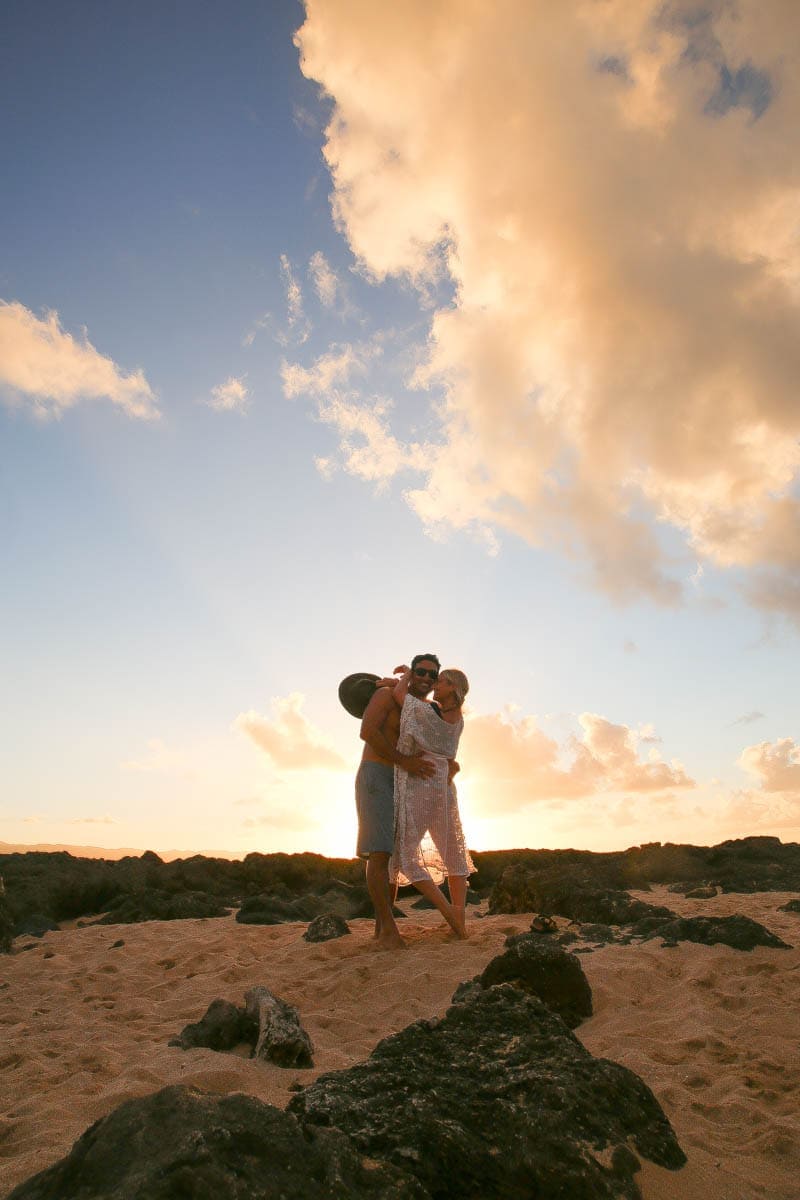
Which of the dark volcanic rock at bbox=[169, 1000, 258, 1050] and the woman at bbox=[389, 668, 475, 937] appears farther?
the woman at bbox=[389, 668, 475, 937]

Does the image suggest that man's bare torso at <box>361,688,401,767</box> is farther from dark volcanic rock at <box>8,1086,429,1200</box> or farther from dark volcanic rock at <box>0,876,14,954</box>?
dark volcanic rock at <box>8,1086,429,1200</box>

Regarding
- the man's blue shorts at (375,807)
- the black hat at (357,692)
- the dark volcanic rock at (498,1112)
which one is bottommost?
the dark volcanic rock at (498,1112)

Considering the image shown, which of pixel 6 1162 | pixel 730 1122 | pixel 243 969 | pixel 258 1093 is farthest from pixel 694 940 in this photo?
pixel 6 1162

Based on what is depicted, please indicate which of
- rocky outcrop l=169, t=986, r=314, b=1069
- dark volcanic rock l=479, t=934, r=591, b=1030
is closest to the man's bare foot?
dark volcanic rock l=479, t=934, r=591, b=1030

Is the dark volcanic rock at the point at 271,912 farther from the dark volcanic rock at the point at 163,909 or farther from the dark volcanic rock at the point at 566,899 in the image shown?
the dark volcanic rock at the point at 566,899

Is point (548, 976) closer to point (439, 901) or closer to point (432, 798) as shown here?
point (439, 901)

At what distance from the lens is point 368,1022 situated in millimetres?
4664

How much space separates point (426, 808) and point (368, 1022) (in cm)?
234

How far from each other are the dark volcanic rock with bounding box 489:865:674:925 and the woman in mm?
1356

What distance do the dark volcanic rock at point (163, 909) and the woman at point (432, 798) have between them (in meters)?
4.15

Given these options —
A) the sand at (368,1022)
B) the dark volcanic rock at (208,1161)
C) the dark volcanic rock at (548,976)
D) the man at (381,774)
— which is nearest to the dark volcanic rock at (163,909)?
the sand at (368,1022)

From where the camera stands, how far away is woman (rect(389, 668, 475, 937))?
669cm

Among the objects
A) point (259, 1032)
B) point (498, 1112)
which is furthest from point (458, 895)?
point (498, 1112)

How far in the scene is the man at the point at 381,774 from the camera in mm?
6691
